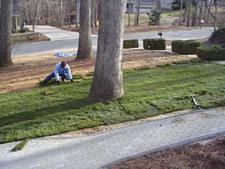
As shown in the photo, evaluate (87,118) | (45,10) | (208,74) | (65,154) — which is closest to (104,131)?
(87,118)

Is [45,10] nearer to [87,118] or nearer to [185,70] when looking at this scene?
[185,70]

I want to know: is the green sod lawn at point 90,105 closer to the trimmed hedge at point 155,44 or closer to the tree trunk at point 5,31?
the tree trunk at point 5,31

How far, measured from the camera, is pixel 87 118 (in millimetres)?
8102

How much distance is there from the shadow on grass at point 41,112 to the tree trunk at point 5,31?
9771mm

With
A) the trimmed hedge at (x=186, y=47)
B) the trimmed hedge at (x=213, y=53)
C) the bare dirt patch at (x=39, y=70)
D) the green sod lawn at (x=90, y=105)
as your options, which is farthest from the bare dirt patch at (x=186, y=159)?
the trimmed hedge at (x=186, y=47)

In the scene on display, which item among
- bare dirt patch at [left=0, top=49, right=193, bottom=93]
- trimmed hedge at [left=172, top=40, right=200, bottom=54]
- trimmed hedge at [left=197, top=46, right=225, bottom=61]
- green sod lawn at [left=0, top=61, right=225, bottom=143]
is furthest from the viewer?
trimmed hedge at [left=172, top=40, right=200, bottom=54]

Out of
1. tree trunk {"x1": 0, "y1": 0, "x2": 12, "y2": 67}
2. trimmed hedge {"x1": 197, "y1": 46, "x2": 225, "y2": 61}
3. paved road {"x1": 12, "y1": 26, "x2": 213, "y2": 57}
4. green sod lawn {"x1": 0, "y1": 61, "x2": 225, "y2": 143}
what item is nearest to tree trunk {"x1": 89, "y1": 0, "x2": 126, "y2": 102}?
green sod lawn {"x1": 0, "y1": 61, "x2": 225, "y2": 143}

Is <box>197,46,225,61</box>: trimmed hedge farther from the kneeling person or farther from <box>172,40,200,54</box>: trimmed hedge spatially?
the kneeling person

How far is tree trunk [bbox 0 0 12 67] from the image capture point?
57.8 ft

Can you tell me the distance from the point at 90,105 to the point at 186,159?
337 cm

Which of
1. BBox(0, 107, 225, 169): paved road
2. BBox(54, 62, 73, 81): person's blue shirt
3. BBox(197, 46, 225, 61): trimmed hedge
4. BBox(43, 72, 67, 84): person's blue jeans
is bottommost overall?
BBox(0, 107, 225, 169): paved road

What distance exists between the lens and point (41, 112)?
8.51 m

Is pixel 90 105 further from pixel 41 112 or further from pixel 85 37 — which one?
pixel 85 37

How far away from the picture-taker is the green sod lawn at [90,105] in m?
7.84
